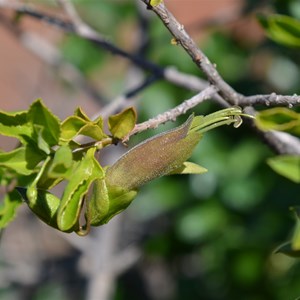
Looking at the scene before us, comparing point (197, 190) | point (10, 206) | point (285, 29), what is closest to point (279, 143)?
point (285, 29)

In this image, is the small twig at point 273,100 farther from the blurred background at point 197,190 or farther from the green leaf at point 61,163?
the blurred background at point 197,190

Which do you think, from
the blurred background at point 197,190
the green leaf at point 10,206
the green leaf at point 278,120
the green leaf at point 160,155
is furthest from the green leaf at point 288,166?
the blurred background at point 197,190

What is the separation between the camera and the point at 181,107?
0.89 metres

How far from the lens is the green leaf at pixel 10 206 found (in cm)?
89

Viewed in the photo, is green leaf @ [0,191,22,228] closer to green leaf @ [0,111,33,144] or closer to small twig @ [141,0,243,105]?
green leaf @ [0,111,33,144]

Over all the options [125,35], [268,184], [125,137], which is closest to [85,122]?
[125,137]

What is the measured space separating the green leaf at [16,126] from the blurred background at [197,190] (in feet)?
3.18

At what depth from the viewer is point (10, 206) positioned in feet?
2.97

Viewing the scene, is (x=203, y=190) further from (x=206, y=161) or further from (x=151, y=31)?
(x=151, y=31)

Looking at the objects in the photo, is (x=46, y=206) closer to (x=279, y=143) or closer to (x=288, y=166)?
(x=288, y=166)

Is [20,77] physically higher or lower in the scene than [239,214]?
higher

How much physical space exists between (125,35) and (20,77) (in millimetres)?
679

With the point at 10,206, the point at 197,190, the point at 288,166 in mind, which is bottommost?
the point at 288,166

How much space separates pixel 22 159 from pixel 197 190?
1.17m
